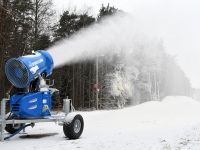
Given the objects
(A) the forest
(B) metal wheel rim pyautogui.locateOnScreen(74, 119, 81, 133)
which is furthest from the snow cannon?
(A) the forest

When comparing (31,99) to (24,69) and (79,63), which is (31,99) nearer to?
(24,69)

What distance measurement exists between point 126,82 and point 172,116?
34830 millimetres

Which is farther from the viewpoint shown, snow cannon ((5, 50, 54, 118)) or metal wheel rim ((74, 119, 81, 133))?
metal wheel rim ((74, 119, 81, 133))

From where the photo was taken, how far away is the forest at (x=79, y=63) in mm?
24156

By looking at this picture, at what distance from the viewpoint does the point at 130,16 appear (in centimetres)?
2331

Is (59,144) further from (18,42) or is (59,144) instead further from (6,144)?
(18,42)

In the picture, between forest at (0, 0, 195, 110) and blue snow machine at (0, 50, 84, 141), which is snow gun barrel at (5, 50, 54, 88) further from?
forest at (0, 0, 195, 110)

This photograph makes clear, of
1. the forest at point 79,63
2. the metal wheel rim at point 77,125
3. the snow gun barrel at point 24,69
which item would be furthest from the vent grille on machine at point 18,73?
the forest at point 79,63

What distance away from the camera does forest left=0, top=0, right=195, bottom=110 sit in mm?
24156

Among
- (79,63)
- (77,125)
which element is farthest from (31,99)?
(79,63)

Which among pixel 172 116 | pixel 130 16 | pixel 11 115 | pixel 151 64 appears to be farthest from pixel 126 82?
pixel 11 115

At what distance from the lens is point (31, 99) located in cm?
1033

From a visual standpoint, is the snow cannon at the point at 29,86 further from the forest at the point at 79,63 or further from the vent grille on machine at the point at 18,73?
the forest at the point at 79,63

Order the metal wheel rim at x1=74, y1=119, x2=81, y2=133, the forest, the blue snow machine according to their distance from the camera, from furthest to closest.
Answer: the forest → the metal wheel rim at x1=74, y1=119, x2=81, y2=133 → the blue snow machine
